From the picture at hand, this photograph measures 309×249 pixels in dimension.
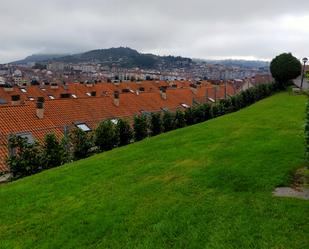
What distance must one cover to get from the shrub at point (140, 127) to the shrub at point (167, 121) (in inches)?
85.1

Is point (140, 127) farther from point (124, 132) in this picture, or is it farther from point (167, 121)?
point (167, 121)

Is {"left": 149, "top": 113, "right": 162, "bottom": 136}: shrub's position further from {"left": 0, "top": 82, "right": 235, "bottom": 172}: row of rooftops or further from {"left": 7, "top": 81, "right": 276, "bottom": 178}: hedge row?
{"left": 0, "top": 82, "right": 235, "bottom": 172}: row of rooftops

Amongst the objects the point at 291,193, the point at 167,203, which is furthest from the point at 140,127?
the point at 291,193

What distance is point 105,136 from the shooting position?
16.7 meters

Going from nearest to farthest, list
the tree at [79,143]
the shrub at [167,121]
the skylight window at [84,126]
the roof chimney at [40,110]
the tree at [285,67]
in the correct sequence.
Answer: the tree at [79,143], the shrub at [167,121], the skylight window at [84,126], the roof chimney at [40,110], the tree at [285,67]

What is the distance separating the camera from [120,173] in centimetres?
1008

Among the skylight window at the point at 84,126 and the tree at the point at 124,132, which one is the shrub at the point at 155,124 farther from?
the skylight window at the point at 84,126

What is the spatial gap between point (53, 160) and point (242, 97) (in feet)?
74.4

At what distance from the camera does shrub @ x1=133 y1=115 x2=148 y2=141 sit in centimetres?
1936

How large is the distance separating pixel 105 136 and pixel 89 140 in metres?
1.14

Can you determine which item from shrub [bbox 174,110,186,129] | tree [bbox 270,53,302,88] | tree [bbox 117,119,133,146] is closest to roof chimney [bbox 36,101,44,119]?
tree [bbox 117,119,133,146]

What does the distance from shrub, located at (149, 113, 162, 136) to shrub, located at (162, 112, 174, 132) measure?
43 cm

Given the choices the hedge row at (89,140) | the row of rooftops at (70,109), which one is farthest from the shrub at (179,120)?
the row of rooftops at (70,109)

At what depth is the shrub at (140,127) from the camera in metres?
19.4
